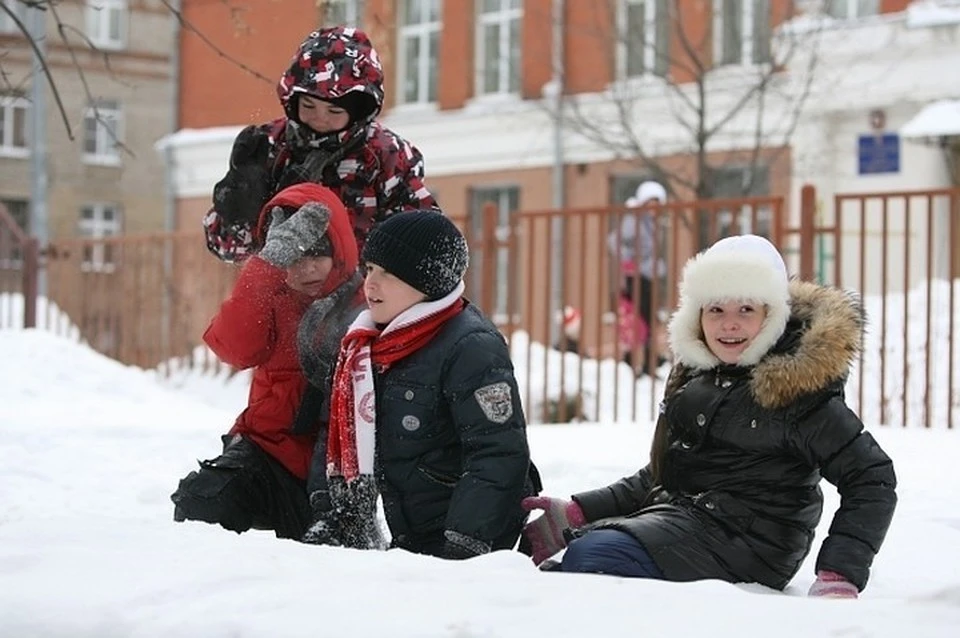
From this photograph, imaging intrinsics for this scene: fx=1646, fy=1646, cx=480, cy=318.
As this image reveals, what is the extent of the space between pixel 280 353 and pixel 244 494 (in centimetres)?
41

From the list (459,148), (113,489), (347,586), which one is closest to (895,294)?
(113,489)

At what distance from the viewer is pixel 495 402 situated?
421 centimetres

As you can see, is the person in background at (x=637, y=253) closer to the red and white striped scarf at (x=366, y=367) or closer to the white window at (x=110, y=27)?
the red and white striped scarf at (x=366, y=367)

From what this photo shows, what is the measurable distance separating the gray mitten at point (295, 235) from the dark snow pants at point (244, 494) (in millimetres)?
588

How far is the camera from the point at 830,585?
3.88 metres

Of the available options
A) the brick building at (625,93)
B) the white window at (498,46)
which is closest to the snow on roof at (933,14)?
the brick building at (625,93)

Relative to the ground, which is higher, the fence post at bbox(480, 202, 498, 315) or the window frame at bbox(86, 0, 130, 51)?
the window frame at bbox(86, 0, 130, 51)

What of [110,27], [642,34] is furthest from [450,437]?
[110,27]

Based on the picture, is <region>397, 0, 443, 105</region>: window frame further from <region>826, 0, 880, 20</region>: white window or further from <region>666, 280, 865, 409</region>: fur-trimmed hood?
<region>666, 280, 865, 409</region>: fur-trimmed hood

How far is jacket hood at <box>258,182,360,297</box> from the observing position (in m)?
4.60

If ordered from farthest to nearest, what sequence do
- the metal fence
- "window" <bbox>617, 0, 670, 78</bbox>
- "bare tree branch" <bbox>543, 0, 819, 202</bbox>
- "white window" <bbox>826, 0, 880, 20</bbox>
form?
"window" <bbox>617, 0, 670, 78</bbox>, "white window" <bbox>826, 0, 880, 20</bbox>, "bare tree branch" <bbox>543, 0, 819, 202</bbox>, the metal fence

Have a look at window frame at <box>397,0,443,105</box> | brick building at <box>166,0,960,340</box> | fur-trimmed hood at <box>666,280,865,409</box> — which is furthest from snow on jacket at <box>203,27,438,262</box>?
window frame at <box>397,0,443,105</box>

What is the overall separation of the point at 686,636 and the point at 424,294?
1874mm

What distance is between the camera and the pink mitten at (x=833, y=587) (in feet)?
12.6
